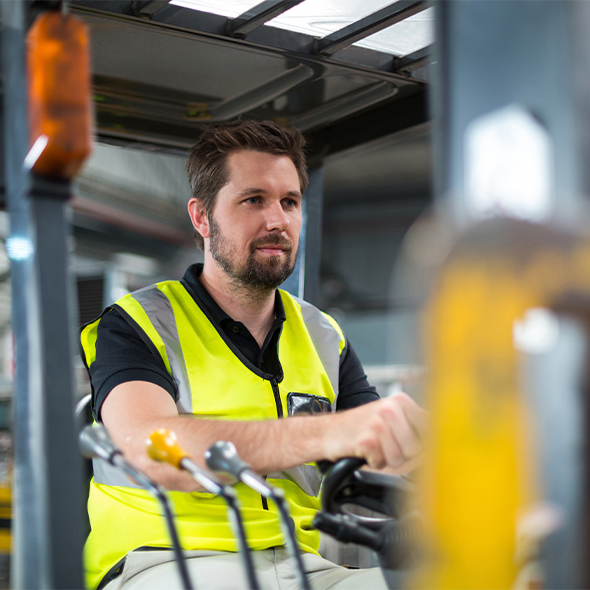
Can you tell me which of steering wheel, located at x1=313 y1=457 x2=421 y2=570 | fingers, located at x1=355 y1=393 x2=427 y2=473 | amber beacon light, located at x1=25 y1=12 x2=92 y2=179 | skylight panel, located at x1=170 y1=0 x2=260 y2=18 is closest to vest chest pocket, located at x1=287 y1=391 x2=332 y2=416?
steering wheel, located at x1=313 y1=457 x2=421 y2=570

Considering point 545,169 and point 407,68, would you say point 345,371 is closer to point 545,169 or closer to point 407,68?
point 407,68

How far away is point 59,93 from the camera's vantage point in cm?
96

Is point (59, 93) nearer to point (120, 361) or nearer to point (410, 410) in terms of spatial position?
point (410, 410)

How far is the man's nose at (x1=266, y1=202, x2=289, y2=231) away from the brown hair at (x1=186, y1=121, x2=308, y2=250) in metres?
0.15

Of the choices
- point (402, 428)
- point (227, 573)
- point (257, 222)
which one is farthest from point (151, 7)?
point (227, 573)

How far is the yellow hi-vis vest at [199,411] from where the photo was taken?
176cm

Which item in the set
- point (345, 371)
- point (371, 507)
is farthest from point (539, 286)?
point (345, 371)

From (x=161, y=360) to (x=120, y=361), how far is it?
0.11 m

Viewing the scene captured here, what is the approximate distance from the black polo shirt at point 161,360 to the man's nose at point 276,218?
212mm

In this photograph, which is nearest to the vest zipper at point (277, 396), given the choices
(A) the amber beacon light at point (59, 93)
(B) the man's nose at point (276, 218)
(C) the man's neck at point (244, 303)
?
(C) the man's neck at point (244, 303)

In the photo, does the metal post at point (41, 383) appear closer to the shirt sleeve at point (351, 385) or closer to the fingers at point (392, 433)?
the fingers at point (392, 433)

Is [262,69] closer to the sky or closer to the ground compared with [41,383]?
closer to the sky

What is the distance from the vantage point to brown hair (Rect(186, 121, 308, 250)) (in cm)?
218

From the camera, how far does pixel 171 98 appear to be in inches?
85.7
